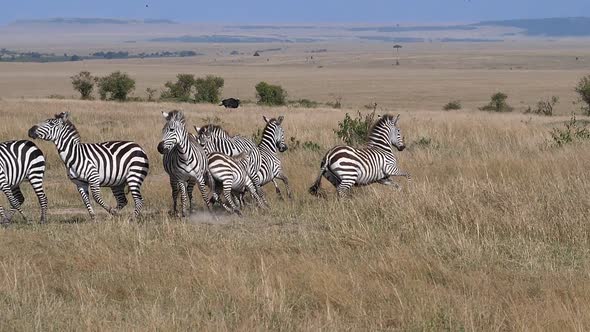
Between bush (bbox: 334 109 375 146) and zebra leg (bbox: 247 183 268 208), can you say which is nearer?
zebra leg (bbox: 247 183 268 208)

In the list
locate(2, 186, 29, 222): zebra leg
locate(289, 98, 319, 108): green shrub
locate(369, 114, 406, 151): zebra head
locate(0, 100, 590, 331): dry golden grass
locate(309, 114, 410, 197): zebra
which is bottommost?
locate(289, 98, 319, 108): green shrub

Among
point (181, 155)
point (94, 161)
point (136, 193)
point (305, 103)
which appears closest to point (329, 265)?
point (181, 155)

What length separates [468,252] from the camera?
7.75 meters

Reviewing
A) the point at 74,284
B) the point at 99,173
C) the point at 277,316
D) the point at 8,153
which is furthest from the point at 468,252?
the point at 8,153

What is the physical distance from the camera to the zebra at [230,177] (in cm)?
1110

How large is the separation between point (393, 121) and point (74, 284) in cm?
690

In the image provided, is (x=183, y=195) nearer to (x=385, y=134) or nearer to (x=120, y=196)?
(x=120, y=196)

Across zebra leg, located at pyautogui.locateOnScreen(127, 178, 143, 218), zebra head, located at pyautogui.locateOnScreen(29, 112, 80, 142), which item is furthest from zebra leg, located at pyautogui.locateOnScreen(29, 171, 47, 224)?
zebra leg, located at pyautogui.locateOnScreen(127, 178, 143, 218)

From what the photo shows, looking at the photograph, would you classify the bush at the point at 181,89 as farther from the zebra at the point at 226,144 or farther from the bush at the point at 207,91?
the zebra at the point at 226,144

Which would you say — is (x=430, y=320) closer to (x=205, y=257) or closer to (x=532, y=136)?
(x=205, y=257)

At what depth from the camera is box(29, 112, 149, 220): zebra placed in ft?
35.7

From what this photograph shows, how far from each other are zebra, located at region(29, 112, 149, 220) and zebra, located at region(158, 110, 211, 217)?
1.60ft

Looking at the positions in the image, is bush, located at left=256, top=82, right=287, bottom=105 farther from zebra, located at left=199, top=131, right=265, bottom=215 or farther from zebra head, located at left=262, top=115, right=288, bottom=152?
zebra, located at left=199, top=131, right=265, bottom=215

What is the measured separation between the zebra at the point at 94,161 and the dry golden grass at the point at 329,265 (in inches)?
19.5
